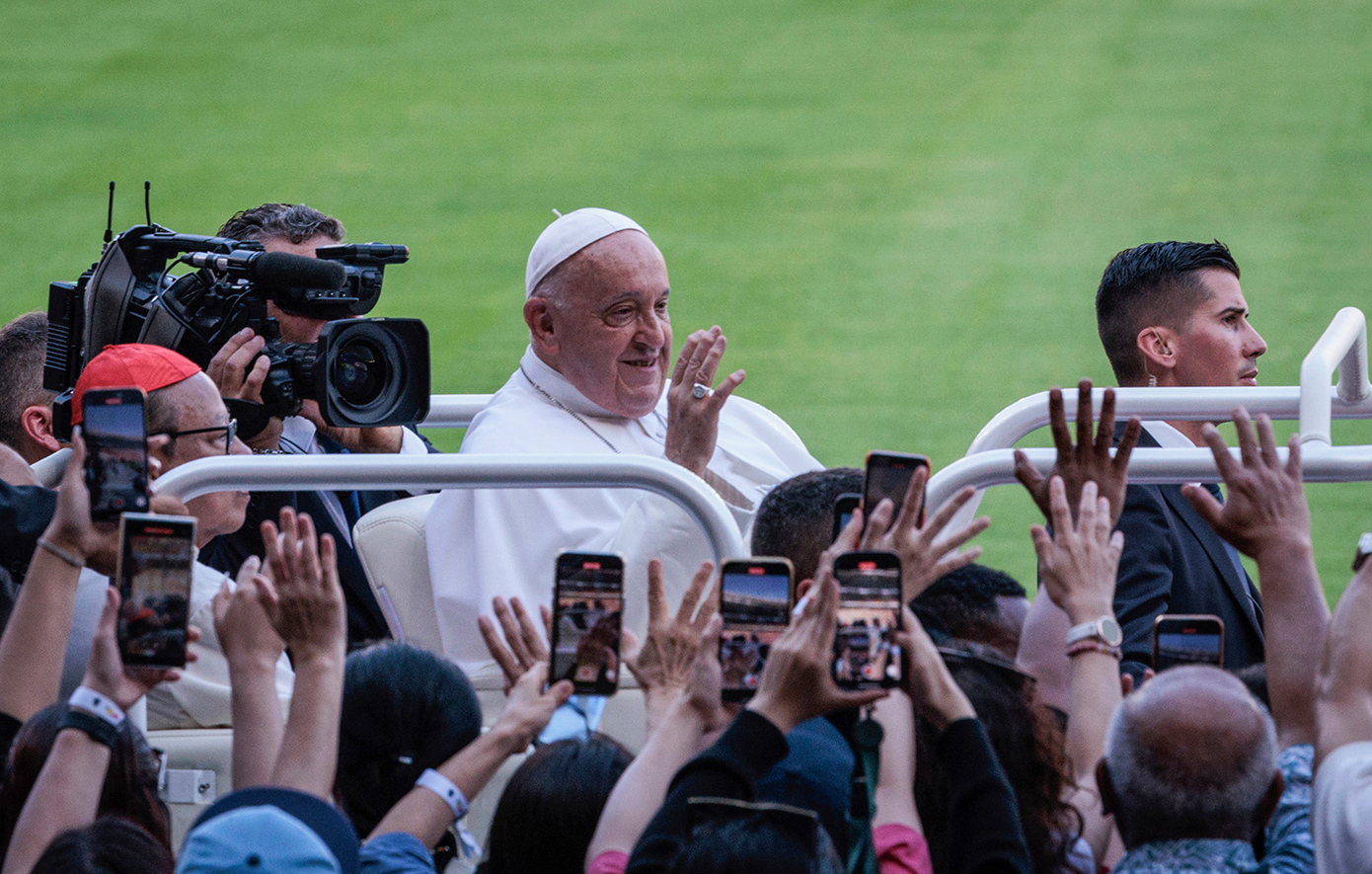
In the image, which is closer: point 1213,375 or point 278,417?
point 278,417

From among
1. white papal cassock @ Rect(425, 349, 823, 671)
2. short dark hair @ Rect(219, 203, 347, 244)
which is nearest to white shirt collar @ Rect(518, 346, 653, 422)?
white papal cassock @ Rect(425, 349, 823, 671)

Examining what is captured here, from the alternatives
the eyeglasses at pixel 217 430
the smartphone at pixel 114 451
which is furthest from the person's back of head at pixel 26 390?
the smartphone at pixel 114 451

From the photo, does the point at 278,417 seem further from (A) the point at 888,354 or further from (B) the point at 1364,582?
(A) the point at 888,354

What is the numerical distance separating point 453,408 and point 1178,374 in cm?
157

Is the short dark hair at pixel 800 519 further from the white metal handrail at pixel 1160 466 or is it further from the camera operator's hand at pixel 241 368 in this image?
the camera operator's hand at pixel 241 368

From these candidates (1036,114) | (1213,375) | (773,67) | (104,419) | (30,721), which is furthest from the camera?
(773,67)

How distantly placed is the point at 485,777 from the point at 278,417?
1.51 meters

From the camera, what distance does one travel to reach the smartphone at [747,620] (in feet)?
7.88

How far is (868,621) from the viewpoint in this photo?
90.6 inches

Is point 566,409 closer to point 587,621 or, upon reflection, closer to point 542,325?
point 542,325

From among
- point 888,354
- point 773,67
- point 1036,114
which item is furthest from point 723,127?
point 888,354

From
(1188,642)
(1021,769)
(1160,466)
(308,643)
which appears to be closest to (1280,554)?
(1188,642)

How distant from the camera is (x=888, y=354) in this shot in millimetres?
11836

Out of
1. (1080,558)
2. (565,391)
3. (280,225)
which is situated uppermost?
(280,225)
